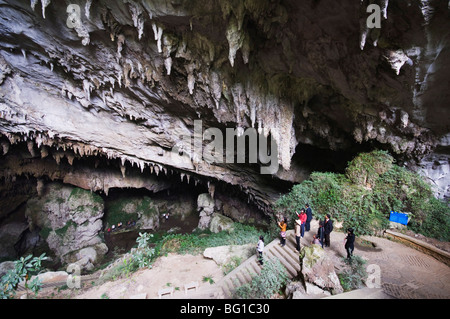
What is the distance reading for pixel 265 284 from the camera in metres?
5.86

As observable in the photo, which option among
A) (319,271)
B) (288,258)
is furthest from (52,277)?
(319,271)

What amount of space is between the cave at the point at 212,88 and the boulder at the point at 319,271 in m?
5.00

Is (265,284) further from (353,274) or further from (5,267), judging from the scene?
(5,267)

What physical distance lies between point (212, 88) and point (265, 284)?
712cm

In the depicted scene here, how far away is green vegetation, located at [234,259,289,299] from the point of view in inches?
226

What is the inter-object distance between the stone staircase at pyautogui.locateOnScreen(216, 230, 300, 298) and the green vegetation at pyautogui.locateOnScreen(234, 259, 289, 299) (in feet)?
0.95

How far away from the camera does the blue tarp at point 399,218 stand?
794 cm

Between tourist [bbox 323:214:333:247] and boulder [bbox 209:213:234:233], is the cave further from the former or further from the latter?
tourist [bbox 323:214:333:247]

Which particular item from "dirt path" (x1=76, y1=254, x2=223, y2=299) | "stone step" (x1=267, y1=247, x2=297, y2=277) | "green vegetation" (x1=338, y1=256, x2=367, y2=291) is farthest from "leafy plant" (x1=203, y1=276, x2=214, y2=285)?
"green vegetation" (x1=338, y1=256, x2=367, y2=291)

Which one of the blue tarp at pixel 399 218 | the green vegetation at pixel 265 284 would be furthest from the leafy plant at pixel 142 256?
the blue tarp at pixel 399 218

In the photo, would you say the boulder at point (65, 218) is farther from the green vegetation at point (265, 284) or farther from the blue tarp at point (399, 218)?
the blue tarp at point (399, 218)

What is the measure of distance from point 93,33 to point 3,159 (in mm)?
11684

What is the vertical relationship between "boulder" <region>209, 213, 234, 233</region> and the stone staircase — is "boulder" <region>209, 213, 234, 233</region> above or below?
below
